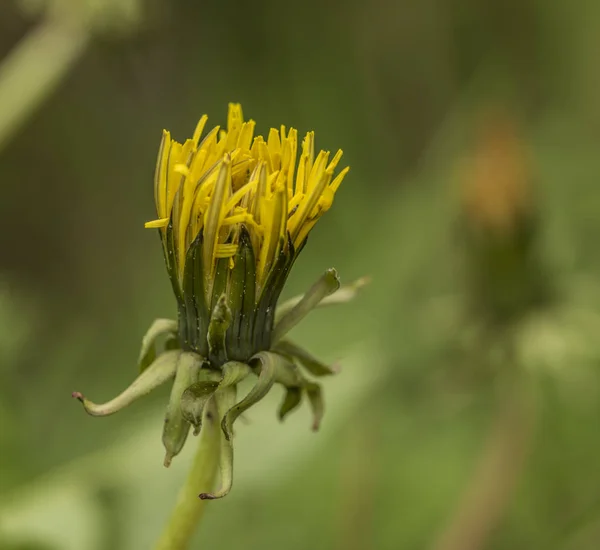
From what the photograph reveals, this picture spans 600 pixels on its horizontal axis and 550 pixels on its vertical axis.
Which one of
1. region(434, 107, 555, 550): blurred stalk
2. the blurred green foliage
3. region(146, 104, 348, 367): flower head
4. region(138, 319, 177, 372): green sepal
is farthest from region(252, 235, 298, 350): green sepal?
region(434, 107, 555, 550): blurred stalk

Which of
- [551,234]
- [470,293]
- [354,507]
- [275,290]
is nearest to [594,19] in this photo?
[551,234]

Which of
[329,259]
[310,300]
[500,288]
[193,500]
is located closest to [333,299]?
[310,300]

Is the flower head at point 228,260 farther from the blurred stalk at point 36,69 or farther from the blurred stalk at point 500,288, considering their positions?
the blurred stalk at point 36,69

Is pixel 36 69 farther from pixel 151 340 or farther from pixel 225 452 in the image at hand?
pixel 225 452

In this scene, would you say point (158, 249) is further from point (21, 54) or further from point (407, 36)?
point (407, 36)

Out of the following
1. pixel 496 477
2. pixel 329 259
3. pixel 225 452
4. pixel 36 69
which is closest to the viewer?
pixel 225 452

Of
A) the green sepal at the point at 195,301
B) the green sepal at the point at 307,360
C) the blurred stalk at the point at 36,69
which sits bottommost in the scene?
the green sepal at the point at 307,360

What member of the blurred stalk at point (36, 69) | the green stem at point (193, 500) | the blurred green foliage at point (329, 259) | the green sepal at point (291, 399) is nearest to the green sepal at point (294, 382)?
the green sepal at point (291, 399)

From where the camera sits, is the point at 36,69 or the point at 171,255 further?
the point at 36,69
